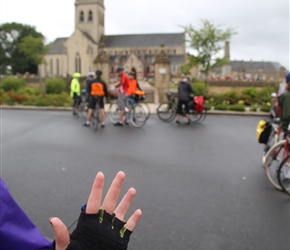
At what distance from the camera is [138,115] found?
11664mm

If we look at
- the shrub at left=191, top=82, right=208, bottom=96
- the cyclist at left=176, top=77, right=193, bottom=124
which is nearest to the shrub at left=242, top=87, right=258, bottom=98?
the shrub at left=191, top=82, right=208, bottom=96

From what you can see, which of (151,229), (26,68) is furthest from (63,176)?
(26,68)

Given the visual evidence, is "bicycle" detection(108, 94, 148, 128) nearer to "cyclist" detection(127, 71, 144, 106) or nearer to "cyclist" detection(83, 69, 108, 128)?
"cyclist" detection(127, 71, 144, 106)

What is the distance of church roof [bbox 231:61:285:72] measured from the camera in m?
116

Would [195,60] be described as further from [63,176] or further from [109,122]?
[63,176]

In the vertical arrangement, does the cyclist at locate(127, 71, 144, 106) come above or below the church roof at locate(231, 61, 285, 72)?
below

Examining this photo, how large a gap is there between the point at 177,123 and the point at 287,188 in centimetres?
765

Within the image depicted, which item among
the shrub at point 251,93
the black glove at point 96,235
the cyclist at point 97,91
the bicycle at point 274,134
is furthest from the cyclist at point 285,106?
the shrub at point 251,93

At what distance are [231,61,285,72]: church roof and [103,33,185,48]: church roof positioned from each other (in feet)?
106

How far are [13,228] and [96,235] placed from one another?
0.61 m

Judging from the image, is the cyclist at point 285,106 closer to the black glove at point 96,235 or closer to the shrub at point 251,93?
the black glove at point 96,235

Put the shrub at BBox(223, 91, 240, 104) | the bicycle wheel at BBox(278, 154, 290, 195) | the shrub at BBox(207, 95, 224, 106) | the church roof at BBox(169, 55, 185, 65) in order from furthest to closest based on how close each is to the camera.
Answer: the church roof at BBox(169, 55, 185, 65)
the shrub at BBox(223, 91, 240, 104)
the shrub at BBox(207, 95, 224, 106)
the bicycle wheel at BBox(278, 154, 290, 195)

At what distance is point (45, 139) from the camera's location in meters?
9.09

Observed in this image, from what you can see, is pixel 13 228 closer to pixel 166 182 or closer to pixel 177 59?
pixel 166 182
